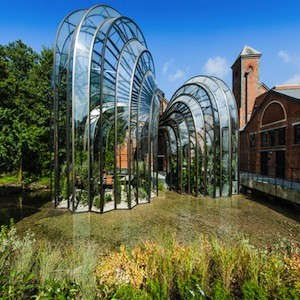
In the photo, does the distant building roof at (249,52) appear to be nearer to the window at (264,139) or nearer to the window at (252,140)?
the window at (252,140)

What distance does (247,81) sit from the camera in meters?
30.2

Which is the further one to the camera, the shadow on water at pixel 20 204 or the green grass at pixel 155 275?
the shadow on water at pixel 20 204

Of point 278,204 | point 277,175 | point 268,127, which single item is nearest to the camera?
point 278,204

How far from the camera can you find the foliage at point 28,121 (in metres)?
14.0

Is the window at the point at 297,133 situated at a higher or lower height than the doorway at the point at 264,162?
higher

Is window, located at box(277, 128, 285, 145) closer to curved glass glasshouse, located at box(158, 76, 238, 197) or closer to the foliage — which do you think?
curved glass glasshouse, located at box(158, 76, 238, 197)

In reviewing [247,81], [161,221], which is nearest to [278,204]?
[161,221]

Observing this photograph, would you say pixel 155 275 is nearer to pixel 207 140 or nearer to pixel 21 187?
pixel 207 140

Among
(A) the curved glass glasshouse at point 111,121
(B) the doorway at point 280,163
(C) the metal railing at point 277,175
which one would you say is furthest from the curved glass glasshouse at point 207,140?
(B) the doorway at point 280,163

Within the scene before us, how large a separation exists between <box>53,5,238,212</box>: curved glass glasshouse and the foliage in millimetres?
3886

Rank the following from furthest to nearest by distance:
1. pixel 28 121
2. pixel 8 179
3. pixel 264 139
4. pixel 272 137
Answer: pixel 28 121
pixel 8 179
pixel 264 139
pixel 272 137

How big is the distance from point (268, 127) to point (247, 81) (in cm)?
1352

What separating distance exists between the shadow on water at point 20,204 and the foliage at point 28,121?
252 centimetres

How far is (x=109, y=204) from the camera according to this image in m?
12.0
